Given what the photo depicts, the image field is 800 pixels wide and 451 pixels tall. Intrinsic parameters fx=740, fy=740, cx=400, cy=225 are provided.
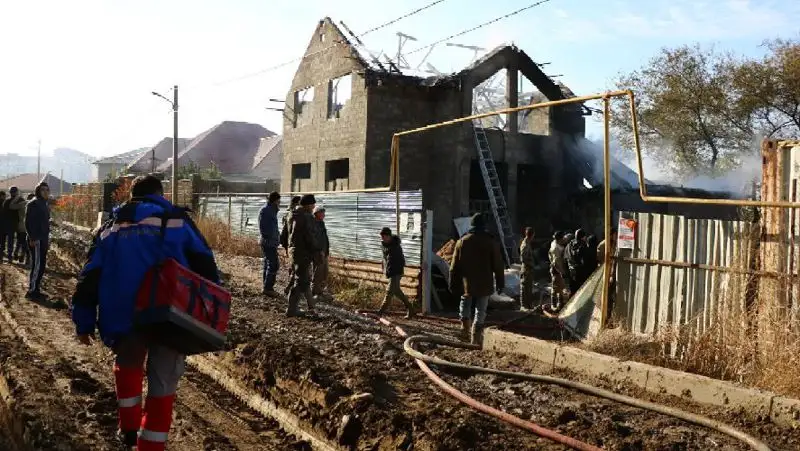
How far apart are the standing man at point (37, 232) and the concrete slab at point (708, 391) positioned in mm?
8985

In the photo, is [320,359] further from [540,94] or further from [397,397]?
[540,94]

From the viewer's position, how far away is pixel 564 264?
13.6 m

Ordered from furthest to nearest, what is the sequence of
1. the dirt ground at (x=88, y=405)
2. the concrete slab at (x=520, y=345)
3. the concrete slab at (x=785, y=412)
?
the concrete slab at (x=520, y=345) < the concrete slab at (x=785, y=412) < the dirt ground at (x=88, y=405)

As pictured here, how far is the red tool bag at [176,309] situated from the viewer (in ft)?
12.8

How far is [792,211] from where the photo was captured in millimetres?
6863

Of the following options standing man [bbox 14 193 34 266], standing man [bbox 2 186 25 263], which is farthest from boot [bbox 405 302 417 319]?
standing man [bbox 2 186 25 263]

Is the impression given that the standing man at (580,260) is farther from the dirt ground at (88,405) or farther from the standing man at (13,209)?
the standing man at (13,209)

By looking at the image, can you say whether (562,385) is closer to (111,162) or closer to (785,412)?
(785,412)

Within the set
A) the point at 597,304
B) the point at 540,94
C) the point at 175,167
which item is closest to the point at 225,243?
the point at 175,167

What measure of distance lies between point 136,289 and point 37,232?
8.35 meters

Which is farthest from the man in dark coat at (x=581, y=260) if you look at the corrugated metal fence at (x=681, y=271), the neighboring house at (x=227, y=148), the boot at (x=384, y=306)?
the neighboring house at (x=227, y=148)

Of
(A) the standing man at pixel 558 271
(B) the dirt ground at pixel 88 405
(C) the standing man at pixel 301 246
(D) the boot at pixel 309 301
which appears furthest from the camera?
(A) the standing man at pixel 558 271

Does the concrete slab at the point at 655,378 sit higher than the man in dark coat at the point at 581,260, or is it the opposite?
the man in dark coat at the point at 581,260

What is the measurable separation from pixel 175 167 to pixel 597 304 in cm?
2308
